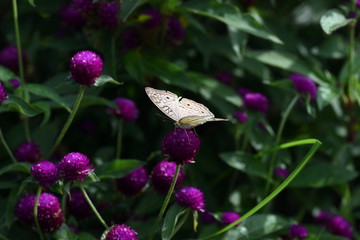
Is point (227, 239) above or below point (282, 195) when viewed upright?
above

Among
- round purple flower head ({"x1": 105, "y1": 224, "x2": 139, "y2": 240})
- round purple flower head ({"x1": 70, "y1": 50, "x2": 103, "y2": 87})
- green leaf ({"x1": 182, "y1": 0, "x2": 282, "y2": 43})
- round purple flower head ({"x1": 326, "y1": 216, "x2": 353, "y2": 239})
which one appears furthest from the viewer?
round purple flower head ({"x1": 326, "y1": 216, "x2": 353, "y2": 239})

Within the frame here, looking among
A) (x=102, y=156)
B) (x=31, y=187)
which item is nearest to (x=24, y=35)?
(x=102, y=156)

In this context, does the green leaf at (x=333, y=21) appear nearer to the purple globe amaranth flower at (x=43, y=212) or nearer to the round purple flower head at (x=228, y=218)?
the round purple flower head at (x=228, y=218)

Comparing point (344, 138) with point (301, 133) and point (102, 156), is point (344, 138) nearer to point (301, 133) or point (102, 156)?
point (301, 133)

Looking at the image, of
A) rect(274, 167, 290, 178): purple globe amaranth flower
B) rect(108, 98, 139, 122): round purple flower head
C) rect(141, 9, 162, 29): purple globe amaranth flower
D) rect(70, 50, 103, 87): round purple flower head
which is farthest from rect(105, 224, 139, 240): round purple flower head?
rect(141, 9, 162, 29): purple globe amaranth flower

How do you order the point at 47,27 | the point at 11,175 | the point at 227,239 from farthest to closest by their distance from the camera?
the point at 47,27
the point at 11,175
the point at 227,239

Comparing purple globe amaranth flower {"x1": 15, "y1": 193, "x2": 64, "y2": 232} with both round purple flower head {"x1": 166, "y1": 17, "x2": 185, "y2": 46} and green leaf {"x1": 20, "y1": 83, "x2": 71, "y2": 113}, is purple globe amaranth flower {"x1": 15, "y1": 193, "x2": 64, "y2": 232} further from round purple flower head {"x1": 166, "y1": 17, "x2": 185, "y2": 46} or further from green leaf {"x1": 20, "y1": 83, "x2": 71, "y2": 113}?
round purple flower head {"x1": 166, "y1": 17, "x2": 185, "y2": 46}

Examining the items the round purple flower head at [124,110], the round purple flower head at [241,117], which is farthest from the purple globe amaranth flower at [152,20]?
the round purple flower head at [241,117]
